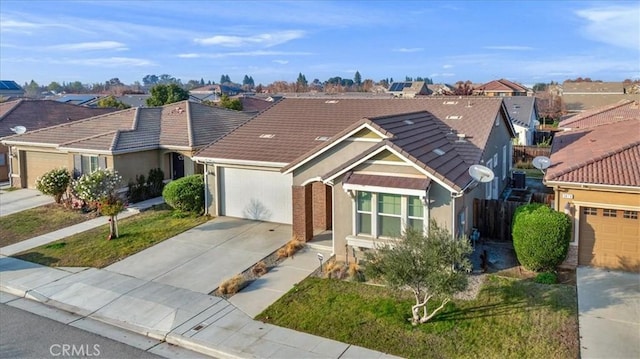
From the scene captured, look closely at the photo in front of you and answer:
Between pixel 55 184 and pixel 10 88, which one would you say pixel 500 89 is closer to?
pixel 55 184

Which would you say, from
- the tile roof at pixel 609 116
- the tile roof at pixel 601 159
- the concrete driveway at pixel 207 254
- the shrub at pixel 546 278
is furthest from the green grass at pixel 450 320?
the tile roof at pixel 609 116

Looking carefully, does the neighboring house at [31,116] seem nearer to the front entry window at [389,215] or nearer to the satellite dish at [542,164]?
the front entry window at [389,215]

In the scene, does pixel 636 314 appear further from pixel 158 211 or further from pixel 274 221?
pixel 158 211

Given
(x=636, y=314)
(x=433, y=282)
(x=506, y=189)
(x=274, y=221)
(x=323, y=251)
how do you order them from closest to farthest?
(x=433, y=282), (x=636, y=314), (x=323, y=251), (x=274, y=221), (x=506, y=189)

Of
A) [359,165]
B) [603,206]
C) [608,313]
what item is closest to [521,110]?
[603,206]

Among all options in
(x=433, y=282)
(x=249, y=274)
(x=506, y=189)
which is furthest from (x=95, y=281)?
(x=506, y=189)
